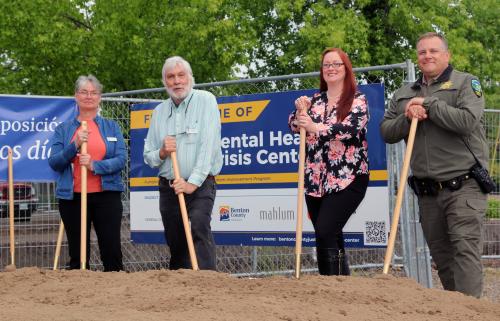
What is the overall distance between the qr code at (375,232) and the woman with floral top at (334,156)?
5.10 ft

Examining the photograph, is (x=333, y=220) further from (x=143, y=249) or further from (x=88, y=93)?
(x=143, y=249)

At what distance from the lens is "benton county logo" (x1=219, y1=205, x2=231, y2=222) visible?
27.9ft

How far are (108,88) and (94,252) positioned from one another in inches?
398

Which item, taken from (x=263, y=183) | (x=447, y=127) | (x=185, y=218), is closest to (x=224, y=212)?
(x=263, y=183)

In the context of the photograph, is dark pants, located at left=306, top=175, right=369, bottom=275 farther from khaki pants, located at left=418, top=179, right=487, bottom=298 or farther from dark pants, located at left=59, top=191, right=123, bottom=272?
dark pants, located at left=59, top=191, right=123, bottom=272

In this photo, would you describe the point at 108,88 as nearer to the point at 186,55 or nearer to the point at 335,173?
the point at 186,55

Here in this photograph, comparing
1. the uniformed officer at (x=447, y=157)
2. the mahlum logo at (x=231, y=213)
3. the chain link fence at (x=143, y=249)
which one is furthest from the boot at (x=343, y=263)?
the chain link fence at (x=143, y=249)

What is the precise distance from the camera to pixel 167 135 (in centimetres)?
643

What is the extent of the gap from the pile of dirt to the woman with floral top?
38.4 inches

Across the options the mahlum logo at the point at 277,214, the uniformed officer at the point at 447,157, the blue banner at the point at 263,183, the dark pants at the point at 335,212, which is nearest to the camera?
the uniformed officer at the point at 447,157

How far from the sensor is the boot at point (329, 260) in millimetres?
5843

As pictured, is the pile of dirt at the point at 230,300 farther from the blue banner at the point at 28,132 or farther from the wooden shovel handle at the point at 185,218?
the blue banner at the point at 28,132

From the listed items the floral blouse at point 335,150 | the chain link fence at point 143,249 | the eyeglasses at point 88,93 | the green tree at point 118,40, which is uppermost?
the green tree at point 118,40

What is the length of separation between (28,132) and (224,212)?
213cm
